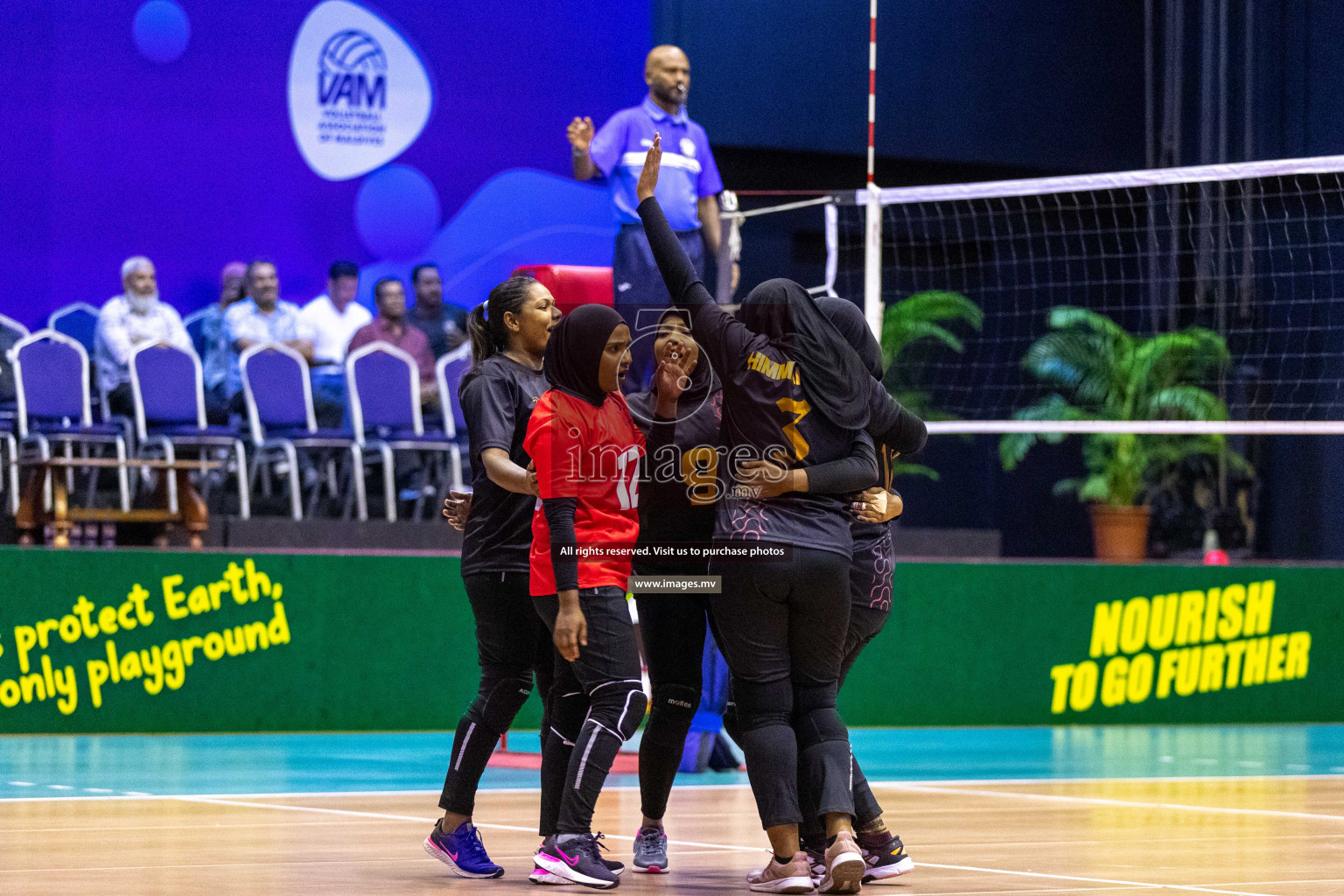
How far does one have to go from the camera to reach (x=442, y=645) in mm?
9586

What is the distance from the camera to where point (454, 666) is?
9.61 m

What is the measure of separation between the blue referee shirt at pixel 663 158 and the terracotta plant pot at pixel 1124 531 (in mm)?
6287

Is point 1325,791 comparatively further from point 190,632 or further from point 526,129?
point 526,129

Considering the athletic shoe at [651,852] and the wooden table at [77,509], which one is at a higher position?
the wooden table at [77,509]

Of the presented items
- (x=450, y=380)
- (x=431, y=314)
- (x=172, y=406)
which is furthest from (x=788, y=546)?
(x=431, y=314)

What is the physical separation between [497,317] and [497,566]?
67 centimetres

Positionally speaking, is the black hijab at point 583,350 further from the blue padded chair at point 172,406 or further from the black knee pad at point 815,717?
the blue padded chair at point 172,406

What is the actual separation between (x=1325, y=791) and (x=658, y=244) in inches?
170

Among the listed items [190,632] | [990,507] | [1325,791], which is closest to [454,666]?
[190,632]

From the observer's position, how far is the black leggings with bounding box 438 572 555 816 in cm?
483

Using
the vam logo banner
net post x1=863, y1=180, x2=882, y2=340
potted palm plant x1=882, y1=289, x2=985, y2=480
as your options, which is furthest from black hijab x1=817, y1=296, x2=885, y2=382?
potted palm plant x1=882, y1=289, x2=985, y2=480

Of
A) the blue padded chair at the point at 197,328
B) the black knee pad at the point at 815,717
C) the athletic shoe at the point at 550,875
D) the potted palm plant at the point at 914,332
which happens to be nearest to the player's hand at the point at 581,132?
the black knee pad at the point at 815,717

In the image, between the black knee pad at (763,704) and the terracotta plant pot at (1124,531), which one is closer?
the black knee pad at (763,704)

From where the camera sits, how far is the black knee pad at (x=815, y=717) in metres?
4.56
